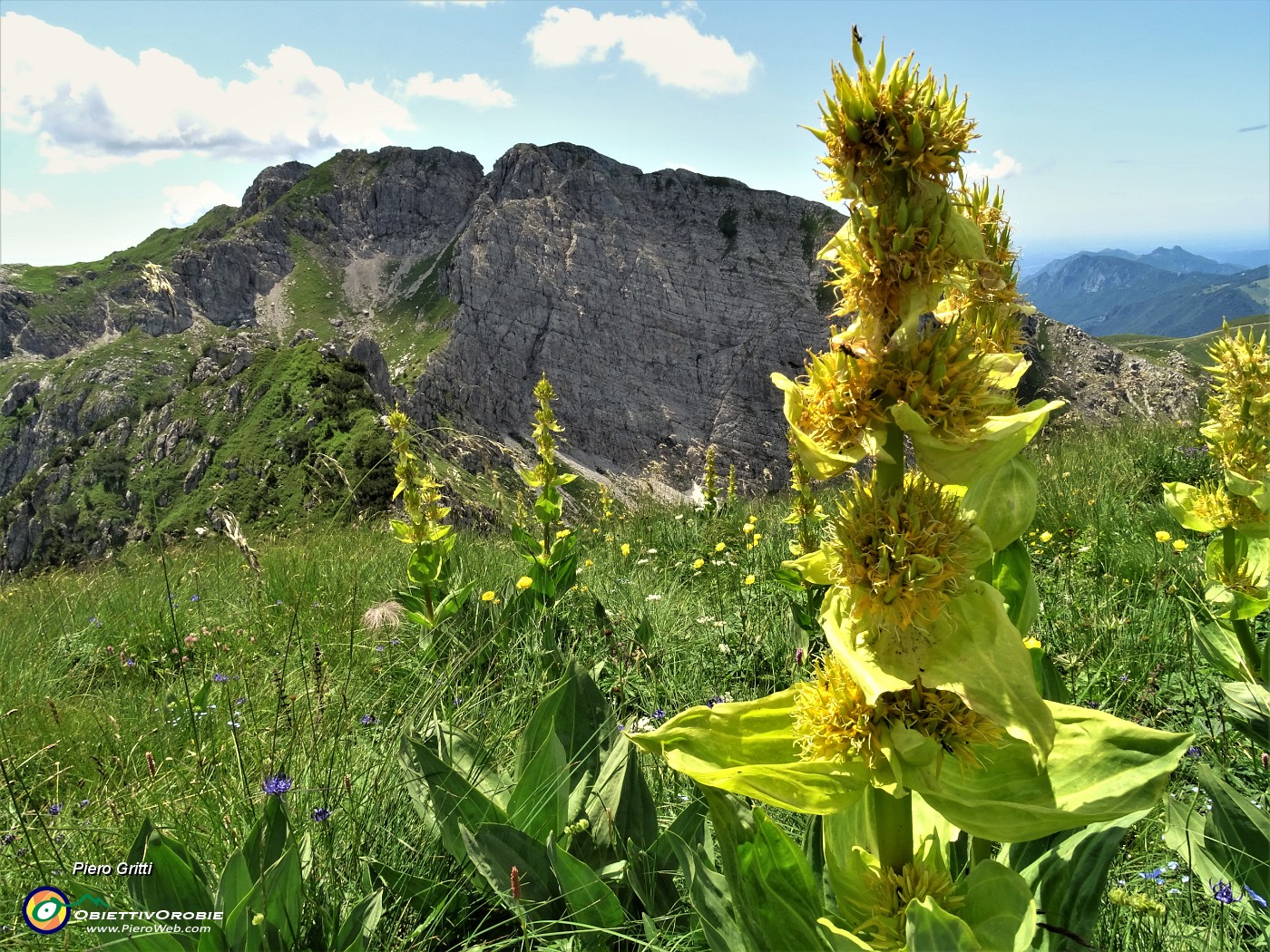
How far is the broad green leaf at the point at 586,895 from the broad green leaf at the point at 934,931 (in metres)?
1.14

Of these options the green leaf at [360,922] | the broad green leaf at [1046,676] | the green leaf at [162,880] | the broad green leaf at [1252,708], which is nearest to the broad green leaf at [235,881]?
the green leaf at [162,880]

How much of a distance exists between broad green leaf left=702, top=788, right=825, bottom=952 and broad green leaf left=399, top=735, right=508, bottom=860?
1070 millimetres

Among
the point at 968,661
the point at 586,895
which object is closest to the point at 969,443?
the point at 968,661

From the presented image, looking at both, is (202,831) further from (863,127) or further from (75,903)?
(863,127)

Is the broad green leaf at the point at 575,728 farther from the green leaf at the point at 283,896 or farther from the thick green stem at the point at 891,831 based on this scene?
the thick green stem at the point at 891,831

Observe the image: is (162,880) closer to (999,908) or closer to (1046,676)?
(999,908)

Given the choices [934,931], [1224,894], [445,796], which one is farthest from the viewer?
[445,796]

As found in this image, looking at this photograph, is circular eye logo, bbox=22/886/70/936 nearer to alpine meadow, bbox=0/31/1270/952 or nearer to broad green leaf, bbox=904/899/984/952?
alpine meadow, bbox=0/31/1270/952

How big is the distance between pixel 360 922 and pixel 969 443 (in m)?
2.13

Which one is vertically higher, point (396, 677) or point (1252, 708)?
point (1252, 708)

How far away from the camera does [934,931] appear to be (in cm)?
138

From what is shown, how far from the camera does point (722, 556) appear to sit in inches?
285

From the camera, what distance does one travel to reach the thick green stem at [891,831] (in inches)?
63.4

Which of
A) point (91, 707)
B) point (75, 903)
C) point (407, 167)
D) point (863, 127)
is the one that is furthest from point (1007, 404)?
point (407, 167)
